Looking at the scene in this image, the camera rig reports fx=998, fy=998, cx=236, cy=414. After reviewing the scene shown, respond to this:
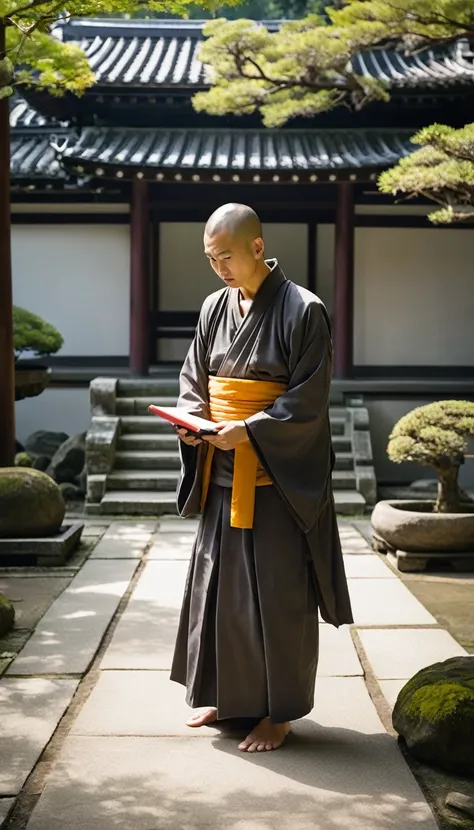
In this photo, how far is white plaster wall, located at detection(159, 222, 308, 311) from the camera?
14219 mm

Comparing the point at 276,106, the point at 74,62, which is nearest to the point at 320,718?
the point at 74,62

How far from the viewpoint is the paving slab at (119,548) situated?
7.46 m

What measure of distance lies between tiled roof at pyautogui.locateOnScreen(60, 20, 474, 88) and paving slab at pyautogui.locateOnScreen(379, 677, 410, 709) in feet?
24.8

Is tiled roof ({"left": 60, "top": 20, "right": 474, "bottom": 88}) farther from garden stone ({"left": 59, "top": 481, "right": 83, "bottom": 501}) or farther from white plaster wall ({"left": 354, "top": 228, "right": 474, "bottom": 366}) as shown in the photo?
garden stone ({"left": 59, "top": 481, "right": 83, "bottom": 501})

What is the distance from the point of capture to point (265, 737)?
3.70m

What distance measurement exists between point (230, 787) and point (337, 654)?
172 cm

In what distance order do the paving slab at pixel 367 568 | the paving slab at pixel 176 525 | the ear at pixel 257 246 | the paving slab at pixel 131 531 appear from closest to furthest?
1. the ear at pixel 257 246
2. the paving slab at pixel 367 568
3. the paving slab at pixel 131 531
4. the paving slab at pixel 176 525

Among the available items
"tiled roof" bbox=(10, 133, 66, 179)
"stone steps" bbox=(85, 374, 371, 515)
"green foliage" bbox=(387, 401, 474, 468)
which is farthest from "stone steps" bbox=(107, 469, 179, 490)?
"tiled roof" bbox=(10, 133, 66, 179)

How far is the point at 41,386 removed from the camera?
434 inches

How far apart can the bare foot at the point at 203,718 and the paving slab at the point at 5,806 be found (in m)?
0.89

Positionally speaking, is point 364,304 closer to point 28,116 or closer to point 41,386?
point 41,386

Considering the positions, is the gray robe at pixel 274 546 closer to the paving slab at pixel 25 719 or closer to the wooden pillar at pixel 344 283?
the paving slab at pixel 25 719

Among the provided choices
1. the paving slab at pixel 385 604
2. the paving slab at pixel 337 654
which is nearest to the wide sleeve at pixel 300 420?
the paving slab at pixel 337 654

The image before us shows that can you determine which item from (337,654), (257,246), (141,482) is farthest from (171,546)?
(257,246)
